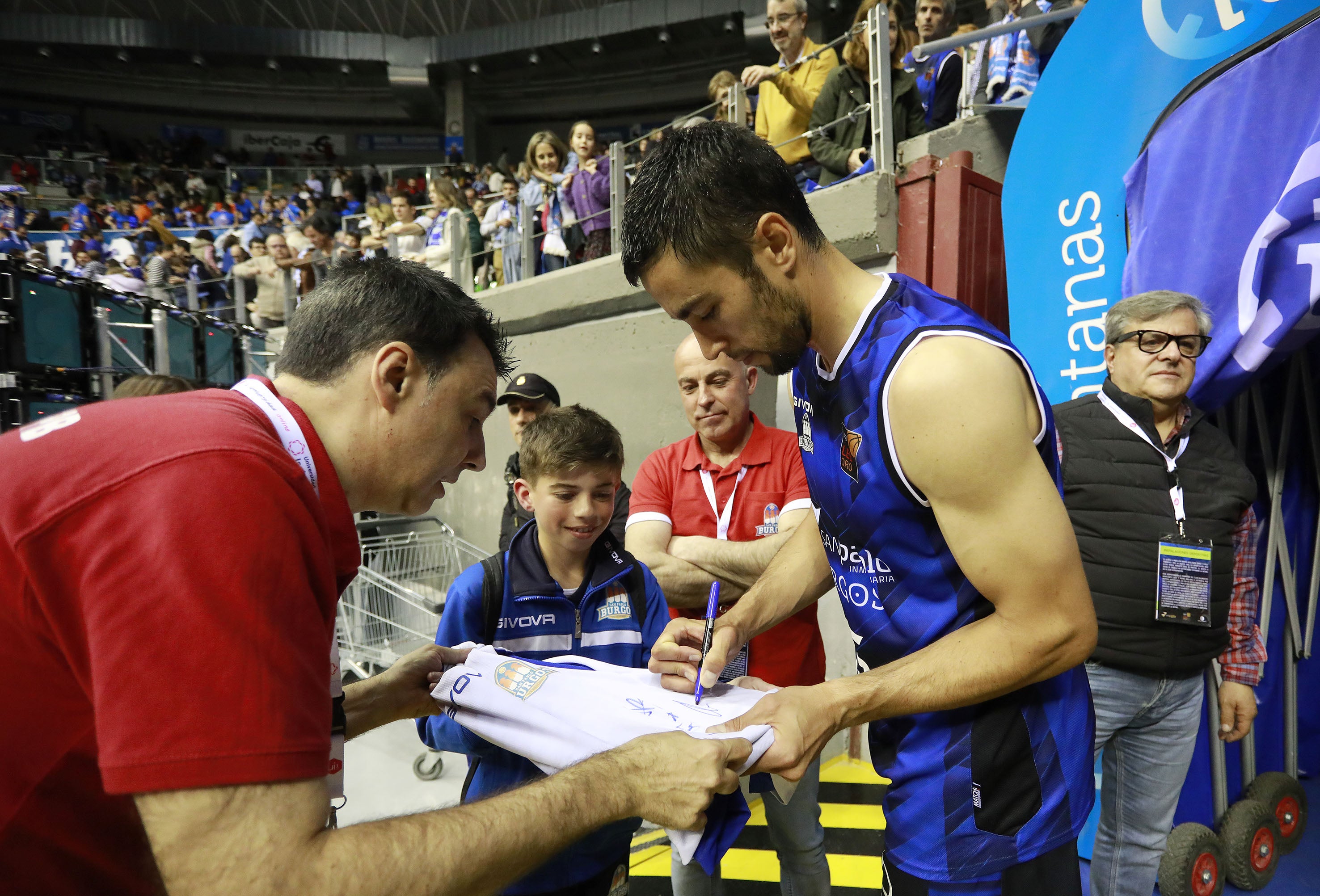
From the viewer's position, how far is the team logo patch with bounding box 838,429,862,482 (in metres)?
1.43

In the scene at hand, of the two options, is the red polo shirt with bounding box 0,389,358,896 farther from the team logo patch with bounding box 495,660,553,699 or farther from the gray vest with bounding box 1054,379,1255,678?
the gray vest with bounding box 1054,379,1255,678

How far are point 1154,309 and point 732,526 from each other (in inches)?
65.0

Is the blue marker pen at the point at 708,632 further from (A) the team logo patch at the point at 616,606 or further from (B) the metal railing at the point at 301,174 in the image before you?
(B) the metal railing at the point at 301,174

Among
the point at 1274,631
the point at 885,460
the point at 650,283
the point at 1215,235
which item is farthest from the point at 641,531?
the point at 1274,631

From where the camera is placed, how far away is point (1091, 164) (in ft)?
10.9

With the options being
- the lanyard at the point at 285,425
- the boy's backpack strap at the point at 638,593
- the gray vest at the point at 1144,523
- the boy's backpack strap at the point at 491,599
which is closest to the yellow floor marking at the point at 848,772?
the gray vest at the point at 1144,523

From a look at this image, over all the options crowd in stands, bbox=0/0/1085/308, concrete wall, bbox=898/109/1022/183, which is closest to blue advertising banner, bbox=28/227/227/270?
crowd in stands, bbox=0/0/1085/308

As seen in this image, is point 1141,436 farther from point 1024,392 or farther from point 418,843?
point 418,843

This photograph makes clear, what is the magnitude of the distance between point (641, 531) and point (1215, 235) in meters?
2.38

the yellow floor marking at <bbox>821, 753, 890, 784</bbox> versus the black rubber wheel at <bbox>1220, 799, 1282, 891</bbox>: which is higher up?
the black rubber wheel at <bbox>1220, 799, 1282, 891</bbox>

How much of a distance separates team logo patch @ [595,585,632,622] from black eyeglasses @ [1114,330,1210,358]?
1981 millimetres

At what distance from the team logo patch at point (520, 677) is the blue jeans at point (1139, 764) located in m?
2.04

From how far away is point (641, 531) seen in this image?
303 centimetres

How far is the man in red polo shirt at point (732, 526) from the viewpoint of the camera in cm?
284
